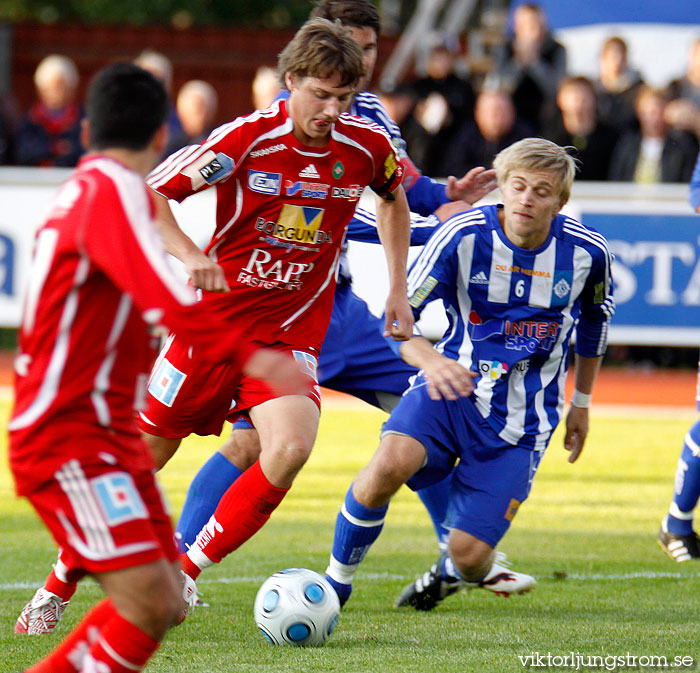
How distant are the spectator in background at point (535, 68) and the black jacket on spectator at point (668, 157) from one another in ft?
2.84

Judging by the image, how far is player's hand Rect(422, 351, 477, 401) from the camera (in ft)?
15.0

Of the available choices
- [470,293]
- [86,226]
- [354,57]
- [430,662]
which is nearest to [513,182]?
[470,293]

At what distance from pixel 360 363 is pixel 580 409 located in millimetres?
1116

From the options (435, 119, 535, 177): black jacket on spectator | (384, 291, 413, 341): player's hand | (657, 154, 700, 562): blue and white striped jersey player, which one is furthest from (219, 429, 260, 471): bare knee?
(435, 119, 535, 177): black jacket on spectator

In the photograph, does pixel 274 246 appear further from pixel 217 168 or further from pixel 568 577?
pixel 568 577

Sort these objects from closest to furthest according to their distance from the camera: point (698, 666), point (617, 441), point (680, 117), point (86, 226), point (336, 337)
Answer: point (86, 226)
point (698, 666)
point (336, 337)
point (617, 441)
point (680, 117)

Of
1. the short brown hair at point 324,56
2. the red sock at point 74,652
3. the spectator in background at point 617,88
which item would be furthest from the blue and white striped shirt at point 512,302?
the spectator in background at point 617,88

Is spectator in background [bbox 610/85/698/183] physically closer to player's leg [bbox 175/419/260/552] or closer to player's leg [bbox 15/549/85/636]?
player's leg [bbox 175/419/260/552]

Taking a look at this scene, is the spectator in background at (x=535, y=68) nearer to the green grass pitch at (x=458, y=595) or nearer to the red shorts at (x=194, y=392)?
the green grass pitch at (x=458, y=595)

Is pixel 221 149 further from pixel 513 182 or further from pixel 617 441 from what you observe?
pixel 617 441

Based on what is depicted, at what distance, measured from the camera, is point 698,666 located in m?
4.33

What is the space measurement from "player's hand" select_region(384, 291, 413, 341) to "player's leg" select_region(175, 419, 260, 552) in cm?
105

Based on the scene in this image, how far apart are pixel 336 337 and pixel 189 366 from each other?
131cm

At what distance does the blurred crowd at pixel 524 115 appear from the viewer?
12641 millimetres
